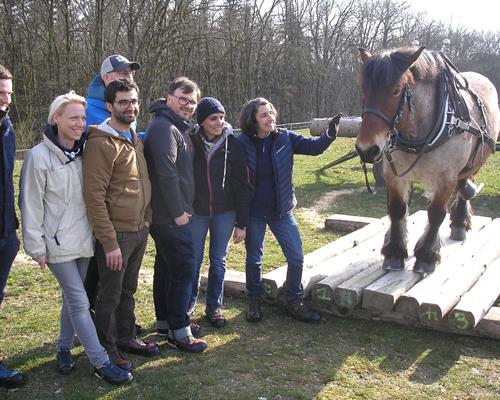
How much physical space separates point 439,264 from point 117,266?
3.00 metres

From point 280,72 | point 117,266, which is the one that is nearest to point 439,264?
point 117,266

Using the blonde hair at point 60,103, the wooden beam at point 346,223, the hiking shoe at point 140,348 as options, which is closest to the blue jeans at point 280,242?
the hiking shoe at point 140,348

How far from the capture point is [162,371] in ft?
10.1

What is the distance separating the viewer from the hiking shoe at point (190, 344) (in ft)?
11.0

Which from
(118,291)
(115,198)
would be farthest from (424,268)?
(115,198)

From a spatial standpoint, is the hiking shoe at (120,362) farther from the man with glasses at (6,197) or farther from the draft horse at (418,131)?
the draft horse at (418,131)

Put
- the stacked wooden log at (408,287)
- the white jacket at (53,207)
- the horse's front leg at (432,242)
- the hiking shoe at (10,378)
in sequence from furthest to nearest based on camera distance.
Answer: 1. the horse's front leg at (432,242)
2. the stacked wooden log at (408,287)
3. the hiking shoe at (10,378)
4. the white jacket at (53,207)

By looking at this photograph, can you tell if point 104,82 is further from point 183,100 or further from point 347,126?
point 347,126

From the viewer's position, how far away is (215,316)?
382 centimetres

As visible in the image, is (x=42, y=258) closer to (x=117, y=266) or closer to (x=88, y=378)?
(x=117, y=266)

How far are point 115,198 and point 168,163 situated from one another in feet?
1.30

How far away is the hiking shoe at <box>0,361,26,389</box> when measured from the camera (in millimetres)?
2871

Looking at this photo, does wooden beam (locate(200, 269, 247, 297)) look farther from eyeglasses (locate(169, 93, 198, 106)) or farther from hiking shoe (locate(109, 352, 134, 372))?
eyeglasses (locate(169, 93, 198, 106))

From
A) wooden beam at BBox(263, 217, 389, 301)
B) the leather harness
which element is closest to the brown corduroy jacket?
wooden beam at BBox(263, 217, 389, 301)
